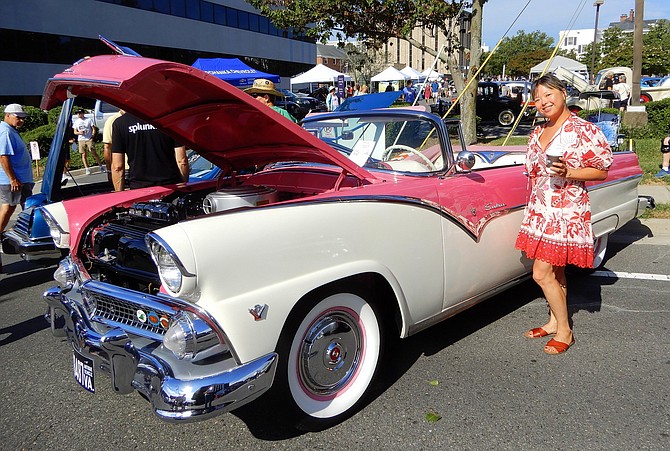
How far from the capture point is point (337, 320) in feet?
9.41

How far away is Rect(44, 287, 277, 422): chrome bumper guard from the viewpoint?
7.38 feet

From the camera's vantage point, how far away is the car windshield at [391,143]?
3564 millimetres

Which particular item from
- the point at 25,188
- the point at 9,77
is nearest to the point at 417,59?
the point at 9,77

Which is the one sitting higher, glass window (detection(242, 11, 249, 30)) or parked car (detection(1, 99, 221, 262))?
glass window (detection(242, 11, 249, 30))

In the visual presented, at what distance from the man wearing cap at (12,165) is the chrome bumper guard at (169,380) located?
417 centimetres

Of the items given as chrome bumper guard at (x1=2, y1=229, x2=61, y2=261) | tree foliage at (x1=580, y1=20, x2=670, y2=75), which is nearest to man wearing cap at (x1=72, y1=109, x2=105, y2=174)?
chrome bumper guard at (x1=2, y1=229, x2=61, y2=261)

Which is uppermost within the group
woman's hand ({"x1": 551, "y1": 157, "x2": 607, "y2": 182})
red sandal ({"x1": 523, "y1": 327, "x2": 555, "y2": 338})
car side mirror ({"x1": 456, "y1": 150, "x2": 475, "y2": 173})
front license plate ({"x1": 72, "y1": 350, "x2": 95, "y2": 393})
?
car side mirror ({"x1": 456, "y1": 150, "x2": 475, "y2": 173})

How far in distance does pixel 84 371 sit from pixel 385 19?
1087cm

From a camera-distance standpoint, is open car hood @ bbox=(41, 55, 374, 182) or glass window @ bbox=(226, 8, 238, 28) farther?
glass window @ bbox=(226, 8, 238, 28)

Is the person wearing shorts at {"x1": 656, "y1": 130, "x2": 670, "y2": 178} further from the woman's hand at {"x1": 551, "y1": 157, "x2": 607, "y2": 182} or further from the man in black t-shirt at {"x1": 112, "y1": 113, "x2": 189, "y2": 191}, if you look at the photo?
the man in black t-shirt at {"x1": 112, "y1": 113, "x2": 189, "y2": 191}

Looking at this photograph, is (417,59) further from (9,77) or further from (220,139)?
(220,139)

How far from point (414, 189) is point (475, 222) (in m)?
0.57

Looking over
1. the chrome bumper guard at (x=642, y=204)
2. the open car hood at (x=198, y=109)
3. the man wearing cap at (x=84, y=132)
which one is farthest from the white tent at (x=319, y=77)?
the open car hood at (x=198, y=109)

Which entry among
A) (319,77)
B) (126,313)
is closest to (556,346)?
(126,313)
